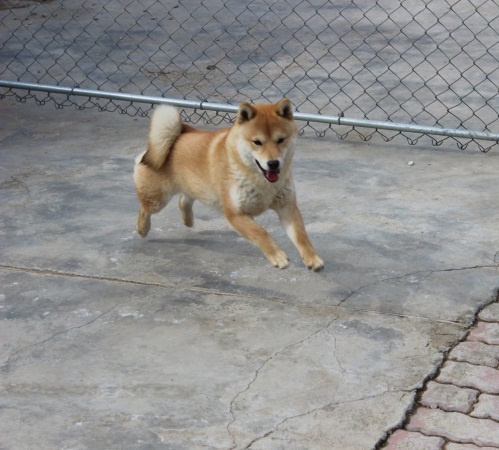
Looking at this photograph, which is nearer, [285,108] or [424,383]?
[424,383]

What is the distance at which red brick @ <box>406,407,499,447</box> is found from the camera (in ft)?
11.2

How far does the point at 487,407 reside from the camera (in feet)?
11.9

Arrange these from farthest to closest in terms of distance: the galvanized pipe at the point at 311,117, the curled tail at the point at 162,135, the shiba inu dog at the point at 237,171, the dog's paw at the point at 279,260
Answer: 1. the galvanized pipe at the point at 311,117
2. the curled tail at the point at 162,135
3. the shiba inu dog at the point at 237,171
4. the dog's paw at the point at 279,260

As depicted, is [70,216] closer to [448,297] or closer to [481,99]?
[448,297]

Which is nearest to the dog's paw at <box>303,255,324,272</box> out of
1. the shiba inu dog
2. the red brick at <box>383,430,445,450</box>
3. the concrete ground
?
the shiba inu dog

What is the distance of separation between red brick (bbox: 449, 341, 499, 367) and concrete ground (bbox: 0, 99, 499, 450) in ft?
0.19

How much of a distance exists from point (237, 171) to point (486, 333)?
1.42 meters

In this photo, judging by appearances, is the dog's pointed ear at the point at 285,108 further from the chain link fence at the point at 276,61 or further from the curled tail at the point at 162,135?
the chain link fence at the point at 276,61

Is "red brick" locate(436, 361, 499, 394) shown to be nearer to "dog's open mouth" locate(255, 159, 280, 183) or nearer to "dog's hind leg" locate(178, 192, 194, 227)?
"dog's open mouth" locate(255, 159, 280, 183)

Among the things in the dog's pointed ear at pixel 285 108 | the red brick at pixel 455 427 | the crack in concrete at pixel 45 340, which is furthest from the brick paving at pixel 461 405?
the crack in concrete at pixel 45 340

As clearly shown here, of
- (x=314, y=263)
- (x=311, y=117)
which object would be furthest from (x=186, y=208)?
(x=311, y=117)

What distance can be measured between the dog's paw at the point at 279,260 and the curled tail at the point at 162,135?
958mm

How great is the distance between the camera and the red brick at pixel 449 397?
11.9ft

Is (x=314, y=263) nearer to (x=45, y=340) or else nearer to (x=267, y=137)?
(x=267, y=137)
